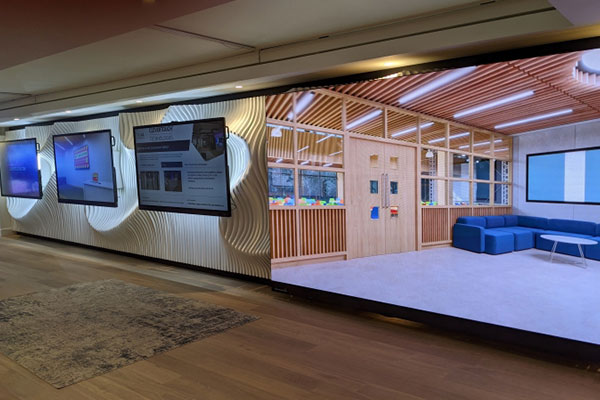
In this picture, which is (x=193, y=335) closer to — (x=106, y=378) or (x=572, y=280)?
(x=106, y=378)

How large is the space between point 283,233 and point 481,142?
5.61m

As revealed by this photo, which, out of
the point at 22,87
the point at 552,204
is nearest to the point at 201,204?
the point at 22,87

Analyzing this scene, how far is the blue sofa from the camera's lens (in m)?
5.41

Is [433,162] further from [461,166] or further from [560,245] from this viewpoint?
[560,245]

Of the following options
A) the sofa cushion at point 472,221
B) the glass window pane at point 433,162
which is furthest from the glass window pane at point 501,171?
the glass window pane at point 433,162

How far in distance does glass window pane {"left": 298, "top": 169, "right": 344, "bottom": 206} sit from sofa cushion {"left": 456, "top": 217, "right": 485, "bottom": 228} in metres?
3.43

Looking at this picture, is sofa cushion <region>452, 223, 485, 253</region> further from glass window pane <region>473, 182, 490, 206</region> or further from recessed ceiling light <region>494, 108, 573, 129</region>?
recessed ceiling light <region>494, 108, 573, 129</region>

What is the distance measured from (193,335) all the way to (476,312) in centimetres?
305

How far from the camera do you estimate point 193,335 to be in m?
3.67

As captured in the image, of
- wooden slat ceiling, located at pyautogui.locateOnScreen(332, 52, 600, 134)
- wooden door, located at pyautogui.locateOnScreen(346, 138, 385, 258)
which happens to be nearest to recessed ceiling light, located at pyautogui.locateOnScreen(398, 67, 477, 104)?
wooden slat ceiling, located at pyautogui.locateOnScreen(332, 52, 600, 134)

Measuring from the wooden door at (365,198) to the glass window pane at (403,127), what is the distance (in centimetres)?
67

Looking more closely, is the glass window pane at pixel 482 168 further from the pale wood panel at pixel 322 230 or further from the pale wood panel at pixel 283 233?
the pale wood panel at pixel 283 233

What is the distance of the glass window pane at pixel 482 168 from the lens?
836cm

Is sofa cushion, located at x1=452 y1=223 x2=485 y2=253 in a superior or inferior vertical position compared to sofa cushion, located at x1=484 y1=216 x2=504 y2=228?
inferior
